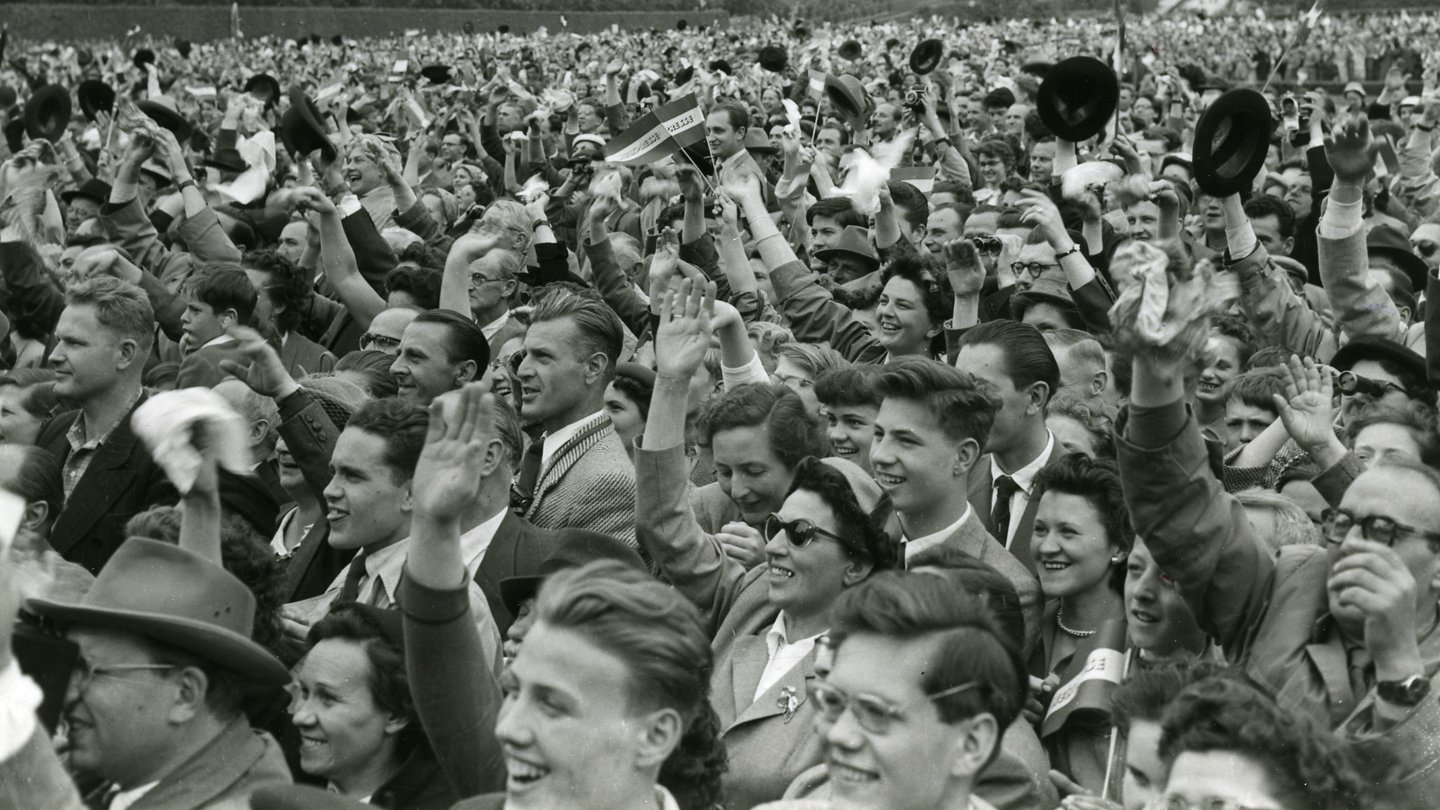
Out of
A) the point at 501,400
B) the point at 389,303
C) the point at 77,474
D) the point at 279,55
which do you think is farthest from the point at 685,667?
the point at 279,55

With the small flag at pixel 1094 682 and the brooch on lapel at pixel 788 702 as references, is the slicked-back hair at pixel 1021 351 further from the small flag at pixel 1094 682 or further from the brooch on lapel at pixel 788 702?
the brooch on lapel at pixel 788 702

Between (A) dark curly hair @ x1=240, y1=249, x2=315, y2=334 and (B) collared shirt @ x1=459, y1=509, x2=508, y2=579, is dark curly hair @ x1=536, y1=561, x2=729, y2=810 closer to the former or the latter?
(B) collared shirt @ x1=459, y1=509, x2=508, y2=579

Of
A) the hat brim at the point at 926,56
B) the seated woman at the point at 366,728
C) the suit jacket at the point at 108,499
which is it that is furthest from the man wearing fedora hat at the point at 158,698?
the hat brim at the point at 926,56

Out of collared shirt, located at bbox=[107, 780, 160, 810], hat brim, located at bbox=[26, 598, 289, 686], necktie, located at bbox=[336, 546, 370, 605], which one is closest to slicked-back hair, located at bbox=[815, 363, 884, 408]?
necktie, located at bbox=[336, 546, 370, 605]

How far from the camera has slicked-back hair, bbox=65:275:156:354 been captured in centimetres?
668

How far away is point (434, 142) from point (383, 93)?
845 cm

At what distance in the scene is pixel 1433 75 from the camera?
52.5 feet

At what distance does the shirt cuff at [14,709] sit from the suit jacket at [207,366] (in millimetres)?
4506

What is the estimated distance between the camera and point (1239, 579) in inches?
153

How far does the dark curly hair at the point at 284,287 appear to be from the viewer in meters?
8.38

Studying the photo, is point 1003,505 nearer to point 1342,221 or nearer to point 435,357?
point 1342,221

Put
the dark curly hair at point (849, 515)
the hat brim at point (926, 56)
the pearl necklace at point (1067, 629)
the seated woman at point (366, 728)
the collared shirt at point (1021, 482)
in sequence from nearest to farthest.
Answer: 1. the seated woman at point (366, 728)
2. the dark curly hair at point (849, 515)
3. the pearl necklace at point (1067, 629)
4. the collared shirt at point (1021, 482)
5. the hat brim at point (926, 56)

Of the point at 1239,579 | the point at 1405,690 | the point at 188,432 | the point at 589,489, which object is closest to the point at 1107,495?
the point at 1239,579

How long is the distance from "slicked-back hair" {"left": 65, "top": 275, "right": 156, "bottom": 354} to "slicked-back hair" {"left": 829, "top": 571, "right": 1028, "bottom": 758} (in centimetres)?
421
